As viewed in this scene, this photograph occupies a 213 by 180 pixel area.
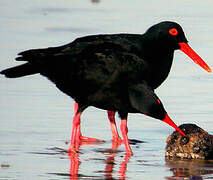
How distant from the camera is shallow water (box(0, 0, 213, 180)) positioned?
845 centimetres

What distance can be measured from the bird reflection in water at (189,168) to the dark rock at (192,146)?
4.7 inches

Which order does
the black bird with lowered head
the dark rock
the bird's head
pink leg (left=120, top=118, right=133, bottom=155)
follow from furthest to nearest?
the bird's head < the black bird with lowered head < pink leg (left=120, top=118, right=133, bottom=155) < the dark rock

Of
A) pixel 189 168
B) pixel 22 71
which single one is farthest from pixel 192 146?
pixel 22 71

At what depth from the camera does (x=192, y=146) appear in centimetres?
912

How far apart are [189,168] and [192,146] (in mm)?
514

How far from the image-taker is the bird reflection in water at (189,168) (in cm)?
830

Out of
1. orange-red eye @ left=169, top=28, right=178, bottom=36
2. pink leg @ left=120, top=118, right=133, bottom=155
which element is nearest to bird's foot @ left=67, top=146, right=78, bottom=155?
pink leg @ left=120, top=118, right=133, bottom=155

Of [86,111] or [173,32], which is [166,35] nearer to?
[173,32]

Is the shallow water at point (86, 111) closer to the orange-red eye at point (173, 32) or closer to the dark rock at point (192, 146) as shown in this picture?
the dark rock at point (192, 146)

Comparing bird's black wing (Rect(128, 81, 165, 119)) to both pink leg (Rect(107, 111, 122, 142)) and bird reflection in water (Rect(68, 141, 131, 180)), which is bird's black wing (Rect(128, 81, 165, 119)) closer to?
bird reflection in water (Rect(68, 141, 131, 180))

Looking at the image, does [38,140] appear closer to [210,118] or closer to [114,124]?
[114,124]

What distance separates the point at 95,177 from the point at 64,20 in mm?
8500

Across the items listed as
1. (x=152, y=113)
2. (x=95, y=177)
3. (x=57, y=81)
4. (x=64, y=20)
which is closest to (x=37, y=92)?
(x=57, y=81)

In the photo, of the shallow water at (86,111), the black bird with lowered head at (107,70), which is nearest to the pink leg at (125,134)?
the black bird with lowered head at (107,70)
